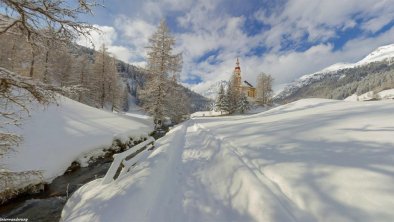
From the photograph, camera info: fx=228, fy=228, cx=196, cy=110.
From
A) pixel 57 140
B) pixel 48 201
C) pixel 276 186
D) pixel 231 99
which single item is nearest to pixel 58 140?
pixel 57 140

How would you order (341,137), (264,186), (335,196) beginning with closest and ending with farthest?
(335,196) → (264,186) → (341,137)

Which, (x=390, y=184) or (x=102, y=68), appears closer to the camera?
(x=390, y=184)

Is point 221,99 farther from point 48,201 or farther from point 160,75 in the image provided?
point 48,201

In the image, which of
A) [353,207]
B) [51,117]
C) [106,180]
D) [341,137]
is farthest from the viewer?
[51,117]

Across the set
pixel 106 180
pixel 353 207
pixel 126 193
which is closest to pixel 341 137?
pixel 353 207

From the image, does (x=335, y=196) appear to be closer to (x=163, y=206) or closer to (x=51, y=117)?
(x=163, y=206)

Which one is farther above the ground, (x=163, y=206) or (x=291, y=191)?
(x=291, y=191)

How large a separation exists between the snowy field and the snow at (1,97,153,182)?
13.8ft

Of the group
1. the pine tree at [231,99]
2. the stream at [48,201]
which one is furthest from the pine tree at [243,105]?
the stream at [48,201]

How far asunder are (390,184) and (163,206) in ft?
13.4

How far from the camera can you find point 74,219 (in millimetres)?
5055

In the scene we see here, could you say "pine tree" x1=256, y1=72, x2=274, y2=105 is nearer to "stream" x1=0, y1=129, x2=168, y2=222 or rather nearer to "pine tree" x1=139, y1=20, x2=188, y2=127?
"pine tree" x1=139, y1=20, x2=188, y2=127

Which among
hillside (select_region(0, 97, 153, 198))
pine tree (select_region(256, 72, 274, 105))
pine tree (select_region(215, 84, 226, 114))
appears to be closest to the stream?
hillside (select_region(0, 97, 153, 198))

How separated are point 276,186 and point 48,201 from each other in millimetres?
7375
